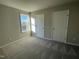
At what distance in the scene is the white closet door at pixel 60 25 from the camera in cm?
Result: 352

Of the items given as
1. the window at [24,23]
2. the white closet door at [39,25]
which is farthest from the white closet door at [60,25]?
the window at [24,23]

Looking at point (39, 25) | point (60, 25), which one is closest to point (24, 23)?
point (39, 25)

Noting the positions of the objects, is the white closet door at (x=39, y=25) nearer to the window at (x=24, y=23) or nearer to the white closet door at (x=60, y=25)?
the window at (x=24, y=23)

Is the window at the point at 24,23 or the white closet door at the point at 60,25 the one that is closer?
the white closet door at the point at 60,25

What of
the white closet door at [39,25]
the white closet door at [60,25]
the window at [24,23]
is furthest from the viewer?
the white closet door at [39,25]

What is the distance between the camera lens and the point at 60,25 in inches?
147

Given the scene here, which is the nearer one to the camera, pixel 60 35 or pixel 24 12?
pixel 60 35

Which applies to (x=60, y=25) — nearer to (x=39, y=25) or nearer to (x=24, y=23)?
(x=39, y=25)

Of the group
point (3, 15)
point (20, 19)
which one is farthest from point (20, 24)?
point (3, 15)

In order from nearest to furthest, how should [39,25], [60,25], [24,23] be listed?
[60,25], [24,23], [39,25]

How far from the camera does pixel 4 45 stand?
3.32 m

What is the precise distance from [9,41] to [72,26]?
3.96m

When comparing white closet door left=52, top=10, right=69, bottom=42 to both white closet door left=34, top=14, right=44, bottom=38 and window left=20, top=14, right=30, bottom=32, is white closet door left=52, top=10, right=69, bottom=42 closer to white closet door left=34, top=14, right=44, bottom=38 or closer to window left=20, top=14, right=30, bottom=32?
white closet door left=34, top=14, right=44, bottom=38

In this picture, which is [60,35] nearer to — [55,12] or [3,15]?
[55,12]
